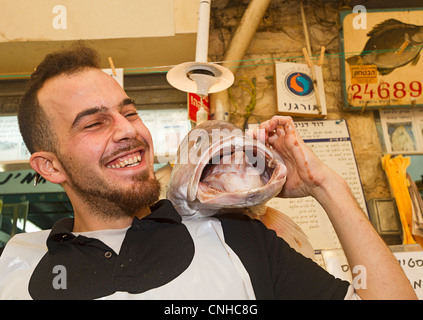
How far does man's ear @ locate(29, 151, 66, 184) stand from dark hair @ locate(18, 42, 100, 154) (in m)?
0.03

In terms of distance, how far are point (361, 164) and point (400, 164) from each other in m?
0.31

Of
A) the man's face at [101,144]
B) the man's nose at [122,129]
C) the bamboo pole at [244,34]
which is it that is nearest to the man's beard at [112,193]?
the man's face at [101,144]

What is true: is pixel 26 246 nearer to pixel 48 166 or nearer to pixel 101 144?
pixel 48 166

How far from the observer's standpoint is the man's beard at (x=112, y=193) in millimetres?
1390

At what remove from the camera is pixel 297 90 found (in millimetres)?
3215

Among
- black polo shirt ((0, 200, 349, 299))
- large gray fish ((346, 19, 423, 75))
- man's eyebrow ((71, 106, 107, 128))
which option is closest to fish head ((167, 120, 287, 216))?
black polo shirt ((0, 200, 349, 299))

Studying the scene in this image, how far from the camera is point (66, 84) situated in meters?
1.54

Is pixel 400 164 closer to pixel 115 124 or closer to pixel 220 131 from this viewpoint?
pixel 220 131

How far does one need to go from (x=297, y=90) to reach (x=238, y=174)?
2.10 metres

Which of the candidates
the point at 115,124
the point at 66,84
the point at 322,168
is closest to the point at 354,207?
the point at 322,168

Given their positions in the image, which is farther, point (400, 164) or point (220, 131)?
point (400, 164)

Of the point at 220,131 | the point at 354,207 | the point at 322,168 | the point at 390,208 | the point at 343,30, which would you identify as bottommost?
the point at 390,208

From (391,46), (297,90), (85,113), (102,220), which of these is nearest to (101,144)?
(85,113)

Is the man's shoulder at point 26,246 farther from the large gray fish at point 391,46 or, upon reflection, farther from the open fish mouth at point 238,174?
the large gray fish at point 391,46
